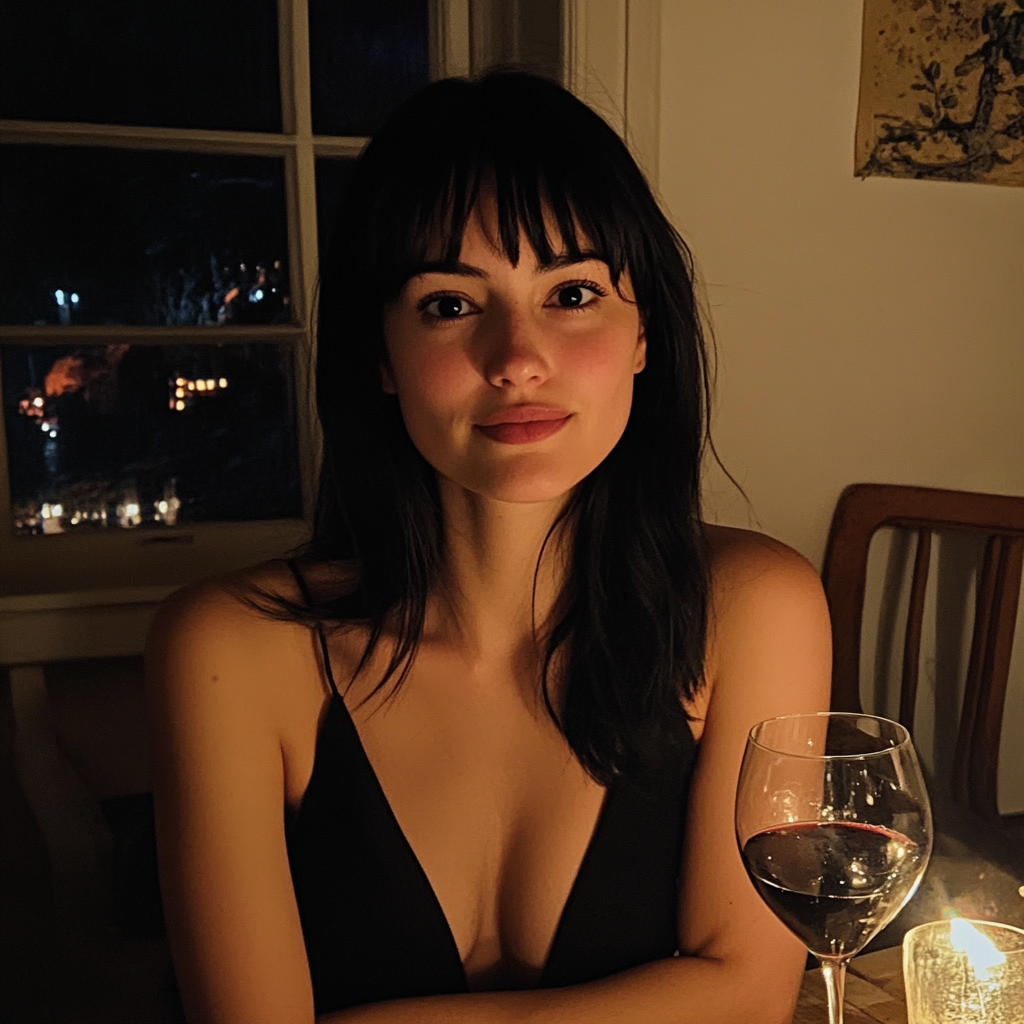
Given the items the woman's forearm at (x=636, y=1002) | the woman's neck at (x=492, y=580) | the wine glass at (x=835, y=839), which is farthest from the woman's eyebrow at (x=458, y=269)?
the woman's forearm at (x=636, y=1002)

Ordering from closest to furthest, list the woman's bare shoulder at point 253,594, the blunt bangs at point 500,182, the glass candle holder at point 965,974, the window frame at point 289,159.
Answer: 1. the glass candle holder at point 965,974
2. the blunt bangs at point 500,182
3. the woman's bare shoulder at point 253,594
4. the window frame at point 289,159

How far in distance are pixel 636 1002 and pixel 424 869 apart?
246 mm

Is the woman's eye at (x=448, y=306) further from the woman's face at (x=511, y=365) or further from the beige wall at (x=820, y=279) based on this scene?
the beige wall at (x=820, y=279)

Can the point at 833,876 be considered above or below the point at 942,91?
below

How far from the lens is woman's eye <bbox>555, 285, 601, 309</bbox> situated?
101 cm

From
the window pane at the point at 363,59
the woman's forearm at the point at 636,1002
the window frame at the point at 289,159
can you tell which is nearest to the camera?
the woman's forearm at the point at 636,1002

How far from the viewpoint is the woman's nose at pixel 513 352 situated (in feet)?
3.14

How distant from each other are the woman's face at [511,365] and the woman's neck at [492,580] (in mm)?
132

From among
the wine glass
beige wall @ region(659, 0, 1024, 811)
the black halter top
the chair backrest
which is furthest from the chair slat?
the wine glass

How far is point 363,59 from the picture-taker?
1966mm

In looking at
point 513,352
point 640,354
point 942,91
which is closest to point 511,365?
point 513,352

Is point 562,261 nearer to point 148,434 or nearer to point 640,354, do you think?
point 640,354

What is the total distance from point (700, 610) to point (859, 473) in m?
1.02

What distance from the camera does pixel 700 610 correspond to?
44.6 inches
